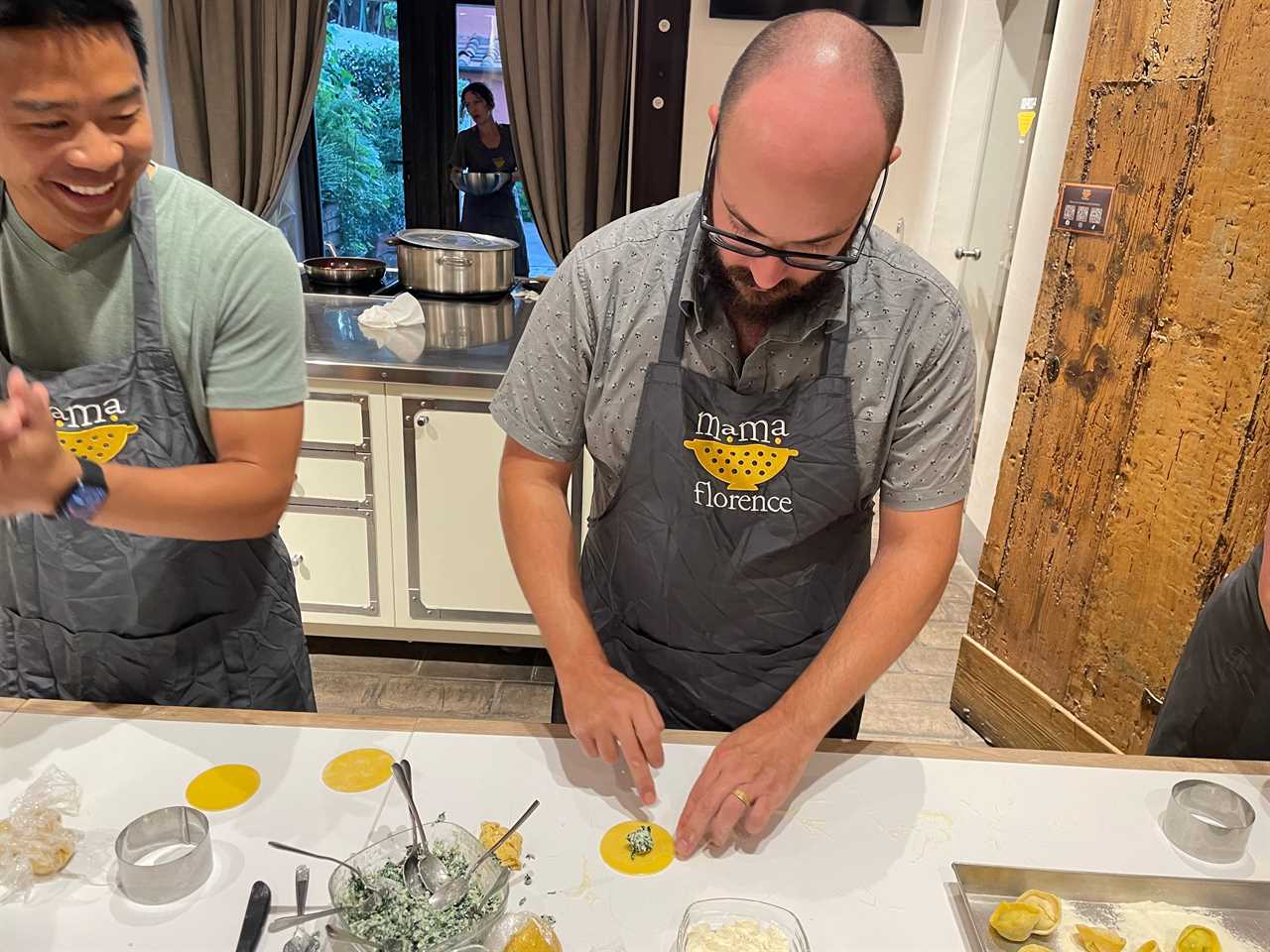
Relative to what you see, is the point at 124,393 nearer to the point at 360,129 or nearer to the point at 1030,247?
the point at 1030,247

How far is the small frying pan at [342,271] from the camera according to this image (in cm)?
347

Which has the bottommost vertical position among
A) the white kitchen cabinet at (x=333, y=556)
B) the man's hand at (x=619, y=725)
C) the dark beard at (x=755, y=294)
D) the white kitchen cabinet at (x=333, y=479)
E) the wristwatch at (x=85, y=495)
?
the white kitchen cabinet at (x=333, y=556)

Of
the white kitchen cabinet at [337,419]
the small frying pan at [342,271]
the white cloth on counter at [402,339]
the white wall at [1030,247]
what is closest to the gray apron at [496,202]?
the small frying pan at [342,271]

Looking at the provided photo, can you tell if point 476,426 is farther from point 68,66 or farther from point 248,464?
point 68,66

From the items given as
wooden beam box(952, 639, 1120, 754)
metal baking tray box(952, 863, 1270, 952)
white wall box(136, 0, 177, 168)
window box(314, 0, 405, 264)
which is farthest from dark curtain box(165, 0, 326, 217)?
metal baking tray box(952, 863, 1270, 952)

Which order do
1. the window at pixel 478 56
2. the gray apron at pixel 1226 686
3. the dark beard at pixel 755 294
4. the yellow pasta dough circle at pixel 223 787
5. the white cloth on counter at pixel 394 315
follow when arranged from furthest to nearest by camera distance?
the window at pixel 478 56, the white cloth on counter at pixel 394 315, the gray apron at pixel 1226 686, the dark beard at pixel 755 294, the yellow pasta dough circle at pixel 223 787

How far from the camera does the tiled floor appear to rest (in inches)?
105

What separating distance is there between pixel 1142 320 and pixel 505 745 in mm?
1797

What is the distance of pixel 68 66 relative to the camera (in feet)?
3.10

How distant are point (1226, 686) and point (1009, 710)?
1.29 metres

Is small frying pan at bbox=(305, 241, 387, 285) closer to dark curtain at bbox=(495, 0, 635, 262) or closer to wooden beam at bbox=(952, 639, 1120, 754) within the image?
dark curtain at bbox=(495, 0, 635, 262)

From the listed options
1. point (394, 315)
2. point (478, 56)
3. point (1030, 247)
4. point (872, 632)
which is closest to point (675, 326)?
point (872, 632)

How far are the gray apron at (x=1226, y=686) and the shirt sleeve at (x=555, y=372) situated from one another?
40.1 inches

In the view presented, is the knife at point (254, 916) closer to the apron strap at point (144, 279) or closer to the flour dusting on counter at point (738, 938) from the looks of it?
the flour dusting on counter at point (738, 938)
